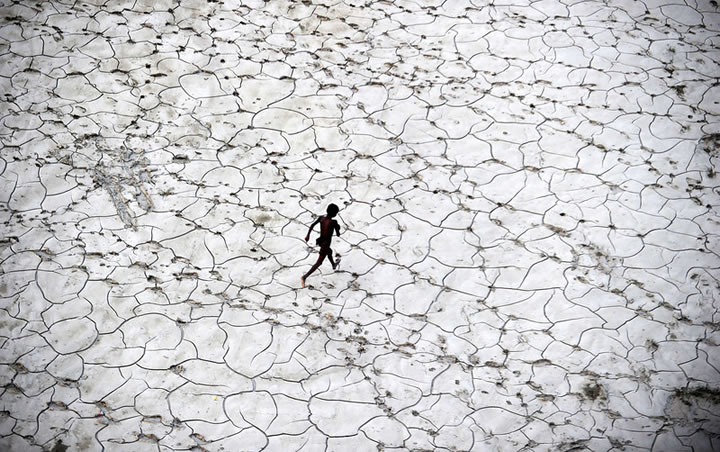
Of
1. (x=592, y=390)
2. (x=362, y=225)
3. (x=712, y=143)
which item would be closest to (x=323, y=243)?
(x=362, y=225)

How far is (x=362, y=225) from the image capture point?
322cm

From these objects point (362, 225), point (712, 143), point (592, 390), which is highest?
point (712, 143)

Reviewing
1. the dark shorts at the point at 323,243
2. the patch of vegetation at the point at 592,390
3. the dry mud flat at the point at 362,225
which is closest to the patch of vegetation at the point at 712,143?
A: the dry mud flat at the point at 362,225

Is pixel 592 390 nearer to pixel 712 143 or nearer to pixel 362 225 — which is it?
pixel 362 225

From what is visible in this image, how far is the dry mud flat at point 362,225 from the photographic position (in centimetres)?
262

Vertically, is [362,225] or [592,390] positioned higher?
[362,225]

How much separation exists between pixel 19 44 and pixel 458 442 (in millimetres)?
3447

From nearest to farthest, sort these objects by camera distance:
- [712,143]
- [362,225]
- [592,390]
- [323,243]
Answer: [592,390]
[323,243]
[362,225]
[712,143]

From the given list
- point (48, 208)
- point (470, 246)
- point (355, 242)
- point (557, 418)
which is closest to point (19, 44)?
point (48, 208)

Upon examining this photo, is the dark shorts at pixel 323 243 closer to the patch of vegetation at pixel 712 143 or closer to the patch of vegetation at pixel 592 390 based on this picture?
Result: the patch of vegetation at pixel 592 390

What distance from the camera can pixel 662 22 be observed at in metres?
4.10

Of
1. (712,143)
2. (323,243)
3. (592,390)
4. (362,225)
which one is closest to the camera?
(592,390)

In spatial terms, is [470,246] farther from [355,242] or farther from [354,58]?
[354,58]

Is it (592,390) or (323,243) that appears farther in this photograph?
(323,243)
